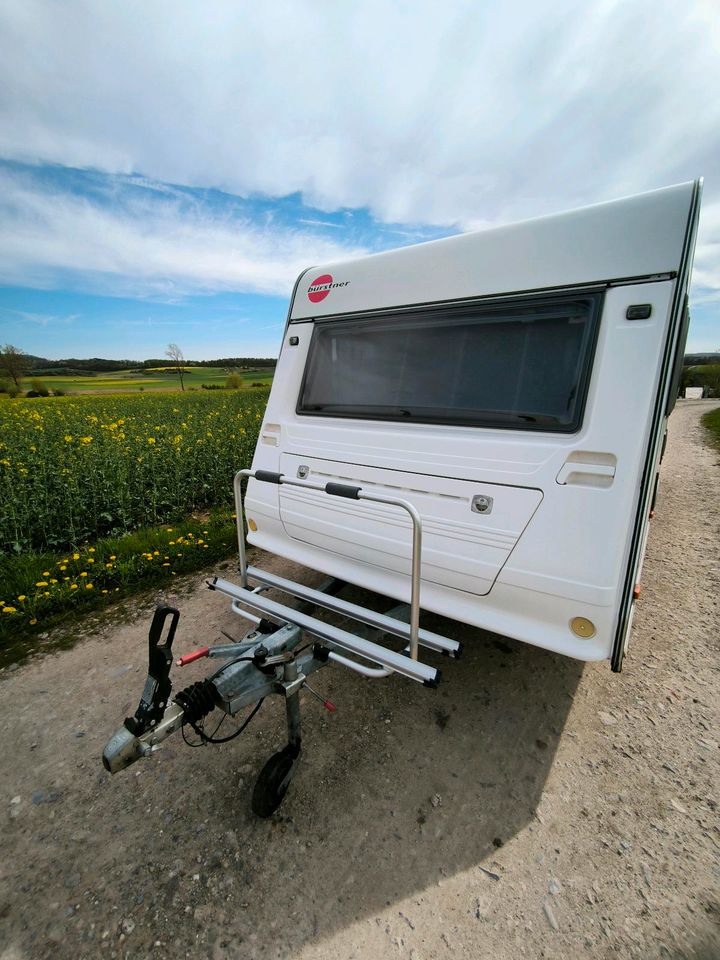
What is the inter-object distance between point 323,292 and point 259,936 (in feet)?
12.8

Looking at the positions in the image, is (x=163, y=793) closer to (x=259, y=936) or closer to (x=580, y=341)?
(x=259, y=936)

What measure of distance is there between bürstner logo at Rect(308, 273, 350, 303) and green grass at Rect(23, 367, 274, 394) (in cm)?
3491

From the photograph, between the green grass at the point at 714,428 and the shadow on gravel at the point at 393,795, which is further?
the green grass at the point at 714,428

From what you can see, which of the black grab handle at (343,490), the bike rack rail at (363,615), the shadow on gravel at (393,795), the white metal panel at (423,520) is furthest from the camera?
the white metal panel at (423,520)

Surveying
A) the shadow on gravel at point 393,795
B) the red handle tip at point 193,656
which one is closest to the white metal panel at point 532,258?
the red handle tip at point 193,656

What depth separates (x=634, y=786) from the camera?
2.38 metres

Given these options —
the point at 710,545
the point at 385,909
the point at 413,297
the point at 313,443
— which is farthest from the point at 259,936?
the point at 710,545

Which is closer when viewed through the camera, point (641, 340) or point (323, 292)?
point (641, 340)

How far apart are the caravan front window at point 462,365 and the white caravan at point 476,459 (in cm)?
1

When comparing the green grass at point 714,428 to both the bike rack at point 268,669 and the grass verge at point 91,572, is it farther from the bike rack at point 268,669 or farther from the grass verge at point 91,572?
the bike rack at point 268,669

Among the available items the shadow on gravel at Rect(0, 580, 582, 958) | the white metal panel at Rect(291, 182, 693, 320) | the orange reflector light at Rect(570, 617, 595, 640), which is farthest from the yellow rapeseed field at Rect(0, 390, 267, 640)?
the orange reflector light at Rect(570, 617, 595, 640)

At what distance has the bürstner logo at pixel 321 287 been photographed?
3.62m

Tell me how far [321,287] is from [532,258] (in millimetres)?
1759

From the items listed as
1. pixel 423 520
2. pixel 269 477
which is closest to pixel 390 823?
pixel 423 520
